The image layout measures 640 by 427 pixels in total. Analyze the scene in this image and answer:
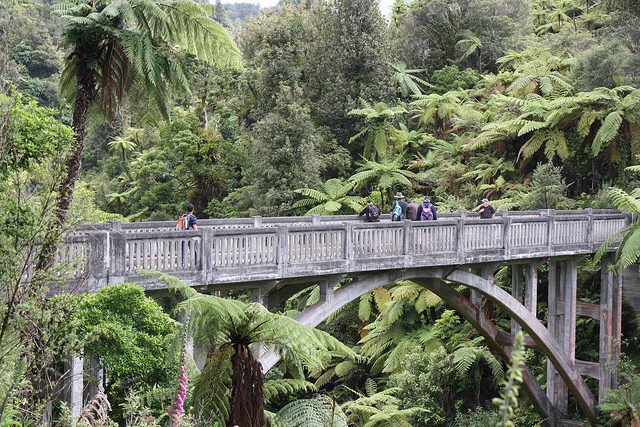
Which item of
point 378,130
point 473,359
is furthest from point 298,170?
point 473,359

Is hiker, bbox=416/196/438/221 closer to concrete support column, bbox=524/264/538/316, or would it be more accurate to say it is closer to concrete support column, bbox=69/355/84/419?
concrete support column, bbox=524/264/538/316

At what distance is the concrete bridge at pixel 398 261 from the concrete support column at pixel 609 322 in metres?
0.02

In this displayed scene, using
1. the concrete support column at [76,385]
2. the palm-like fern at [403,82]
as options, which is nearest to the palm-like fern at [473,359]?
the concrete support column at [76,385]

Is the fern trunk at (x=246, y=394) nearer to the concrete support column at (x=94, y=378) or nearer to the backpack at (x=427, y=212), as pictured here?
the concrete support column at (x=94, y=378)

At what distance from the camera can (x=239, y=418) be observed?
635 centimetres

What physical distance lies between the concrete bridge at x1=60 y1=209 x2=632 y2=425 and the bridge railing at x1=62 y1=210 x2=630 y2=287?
16 millimetres

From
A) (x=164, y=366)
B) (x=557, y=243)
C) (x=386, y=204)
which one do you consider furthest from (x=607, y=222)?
(x=164, y=366)

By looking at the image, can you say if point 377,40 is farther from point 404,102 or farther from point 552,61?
point 552,61

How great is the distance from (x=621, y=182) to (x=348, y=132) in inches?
480

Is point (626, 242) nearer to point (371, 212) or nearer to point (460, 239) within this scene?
point (460, 239)

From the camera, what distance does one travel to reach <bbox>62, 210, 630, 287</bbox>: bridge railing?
320 inches

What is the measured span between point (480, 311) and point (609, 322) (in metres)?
3.67

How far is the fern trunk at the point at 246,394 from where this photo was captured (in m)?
6.39

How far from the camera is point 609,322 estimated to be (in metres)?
16.3
